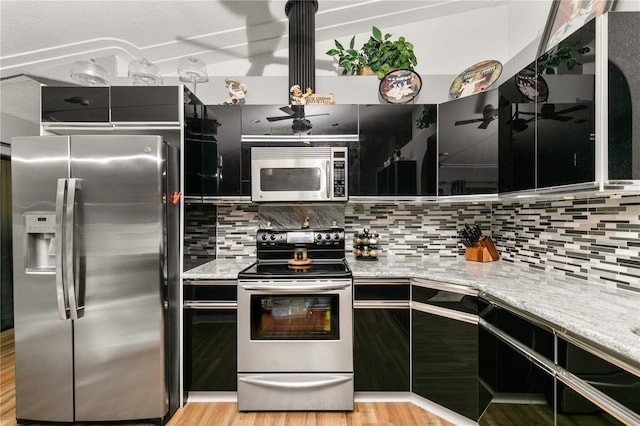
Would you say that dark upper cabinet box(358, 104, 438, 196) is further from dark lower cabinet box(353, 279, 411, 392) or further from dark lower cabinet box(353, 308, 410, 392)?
dark lower cabinet box(353, 308, 410, 392)

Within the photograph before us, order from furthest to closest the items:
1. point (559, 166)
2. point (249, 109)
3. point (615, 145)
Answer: point (249, 109) < point (559, 166) < point (615, 145)

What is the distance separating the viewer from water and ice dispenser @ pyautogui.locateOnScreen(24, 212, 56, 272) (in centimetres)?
178

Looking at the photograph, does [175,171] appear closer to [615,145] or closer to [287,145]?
[287,145]

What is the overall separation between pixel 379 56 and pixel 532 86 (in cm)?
132

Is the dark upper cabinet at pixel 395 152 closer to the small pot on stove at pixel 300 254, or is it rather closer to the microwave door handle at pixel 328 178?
the microwave door handle at pixel 328 178

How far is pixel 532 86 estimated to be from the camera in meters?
1.57

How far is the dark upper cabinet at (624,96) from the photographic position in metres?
1.15

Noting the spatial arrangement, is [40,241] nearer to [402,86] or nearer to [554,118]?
[402,86]

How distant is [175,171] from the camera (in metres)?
2.02

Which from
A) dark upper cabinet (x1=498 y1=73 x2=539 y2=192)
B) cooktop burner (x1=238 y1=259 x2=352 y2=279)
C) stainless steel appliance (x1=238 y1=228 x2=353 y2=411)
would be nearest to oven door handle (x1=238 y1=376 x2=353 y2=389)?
stainless steel appliance (x1=238 y1=228 x2=353 y2=411)

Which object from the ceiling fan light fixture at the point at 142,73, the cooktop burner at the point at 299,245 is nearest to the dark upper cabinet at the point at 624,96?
the cooktop burner at the point at 299,245

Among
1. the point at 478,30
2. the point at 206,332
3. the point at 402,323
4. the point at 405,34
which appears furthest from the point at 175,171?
the point at 478,30

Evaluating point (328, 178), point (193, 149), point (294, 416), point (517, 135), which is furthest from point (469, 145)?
point (294, 416)

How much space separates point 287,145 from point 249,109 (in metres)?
0.40
